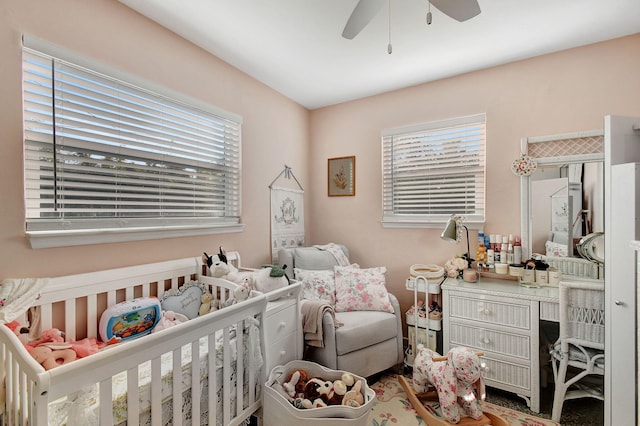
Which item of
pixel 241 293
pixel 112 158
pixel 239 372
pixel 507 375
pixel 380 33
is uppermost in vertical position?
pixel 380 33

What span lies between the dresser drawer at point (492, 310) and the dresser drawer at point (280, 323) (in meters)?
1.22

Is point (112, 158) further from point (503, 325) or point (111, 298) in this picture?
point (503, 325)

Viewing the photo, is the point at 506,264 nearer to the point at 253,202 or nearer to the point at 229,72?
the point at 253,202

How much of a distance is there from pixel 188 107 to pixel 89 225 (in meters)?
1.02

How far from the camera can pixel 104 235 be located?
158cm

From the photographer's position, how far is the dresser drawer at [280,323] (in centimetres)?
166

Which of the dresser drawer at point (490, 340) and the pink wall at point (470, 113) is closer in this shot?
the dresser drawer at point (490, 340)

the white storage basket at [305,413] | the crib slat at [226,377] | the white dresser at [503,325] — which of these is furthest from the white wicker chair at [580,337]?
the crib slat at [226,377]

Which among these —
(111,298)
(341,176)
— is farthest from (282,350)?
(341,176)

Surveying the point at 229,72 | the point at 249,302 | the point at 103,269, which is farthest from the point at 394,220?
the point at 103,269

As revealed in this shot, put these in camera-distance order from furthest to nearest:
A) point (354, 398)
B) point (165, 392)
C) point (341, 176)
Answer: point (341, 176) < point (354, 398) < point (165, 392)

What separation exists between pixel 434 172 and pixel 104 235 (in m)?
2.58

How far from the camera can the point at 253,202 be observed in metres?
2.62

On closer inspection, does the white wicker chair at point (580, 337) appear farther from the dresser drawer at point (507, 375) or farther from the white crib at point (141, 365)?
the white crib at point (141, 365)
